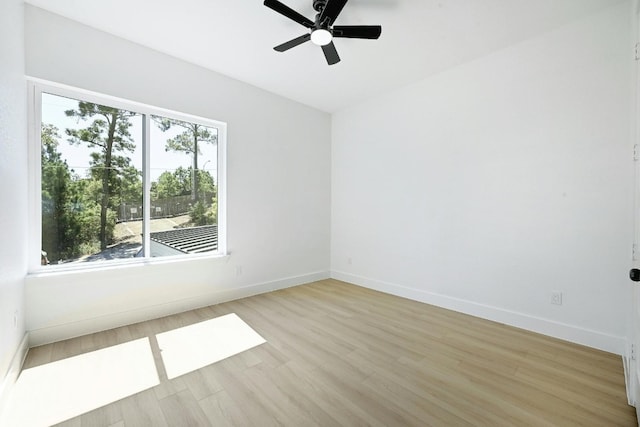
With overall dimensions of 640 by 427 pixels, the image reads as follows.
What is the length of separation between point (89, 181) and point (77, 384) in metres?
1.81

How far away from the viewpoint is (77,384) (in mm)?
1885

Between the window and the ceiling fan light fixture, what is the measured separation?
1809mm

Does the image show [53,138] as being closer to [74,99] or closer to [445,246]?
[74,99]

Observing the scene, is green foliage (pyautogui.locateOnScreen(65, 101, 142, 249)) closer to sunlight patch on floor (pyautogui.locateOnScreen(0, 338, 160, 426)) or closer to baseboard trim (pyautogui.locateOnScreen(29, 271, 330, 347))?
baseboard trim (pyautogui.locateOnScreen(29, 271, 330, 347))

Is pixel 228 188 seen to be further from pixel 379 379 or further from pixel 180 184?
pixel 379 379

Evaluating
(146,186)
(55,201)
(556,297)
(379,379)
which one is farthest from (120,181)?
(556,297)

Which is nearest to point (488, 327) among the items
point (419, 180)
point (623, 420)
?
point (623, 420)

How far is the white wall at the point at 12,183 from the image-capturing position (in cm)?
171

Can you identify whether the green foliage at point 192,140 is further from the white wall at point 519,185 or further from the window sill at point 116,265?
the white wall at point 519,185

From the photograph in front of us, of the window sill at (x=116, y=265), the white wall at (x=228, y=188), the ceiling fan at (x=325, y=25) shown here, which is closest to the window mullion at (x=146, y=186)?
the window sill at (x=116, y=265)

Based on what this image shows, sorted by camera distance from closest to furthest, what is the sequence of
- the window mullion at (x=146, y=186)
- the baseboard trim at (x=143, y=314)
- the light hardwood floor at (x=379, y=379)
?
the light hardwood floor at (x=379, y=379) → the baseboard trim at (x=143, y=314) → the window mullion at (x=146, y=186)

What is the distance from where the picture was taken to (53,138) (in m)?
2.51

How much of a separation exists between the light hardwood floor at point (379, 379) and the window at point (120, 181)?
2.88ft

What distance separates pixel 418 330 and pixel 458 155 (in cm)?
205
